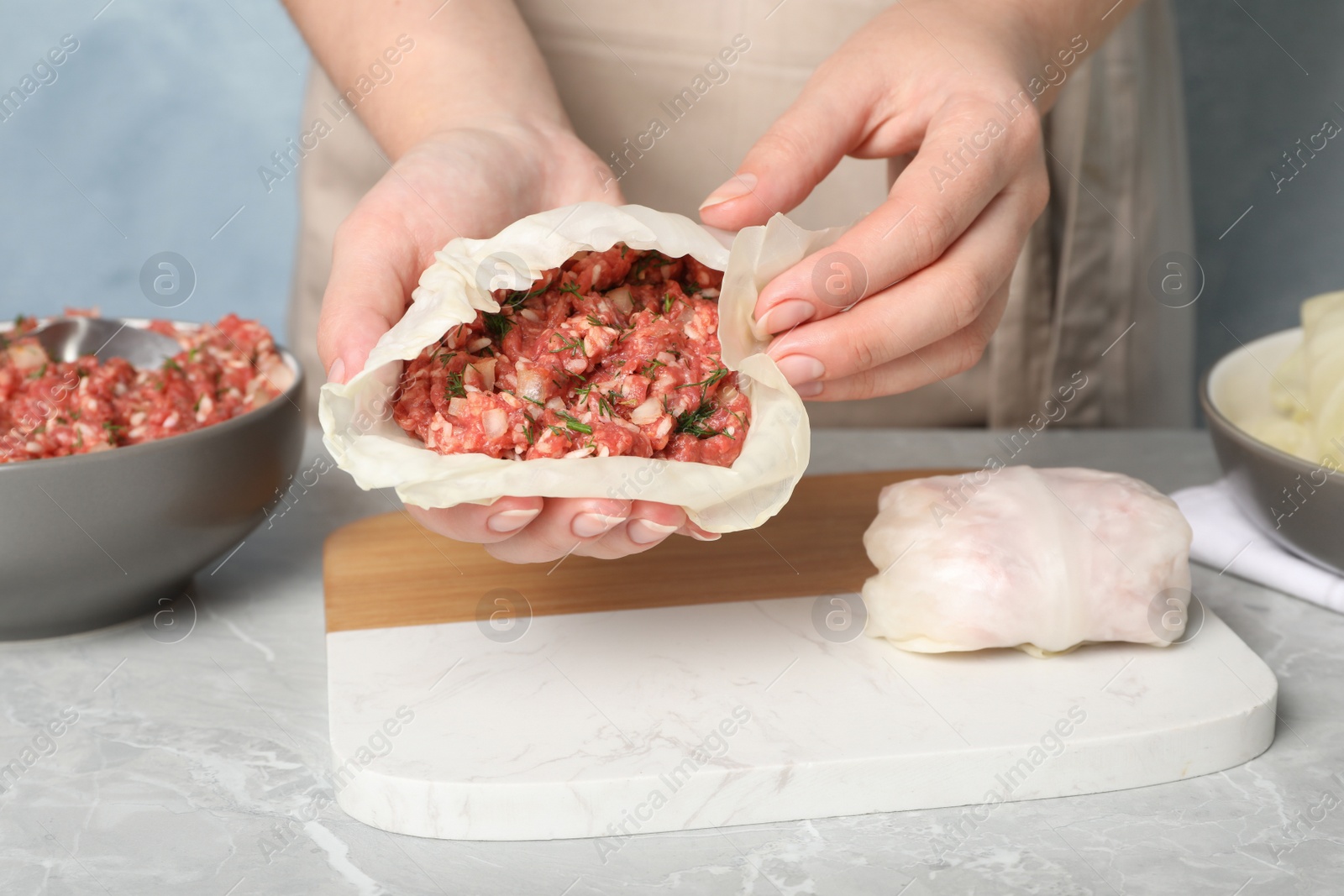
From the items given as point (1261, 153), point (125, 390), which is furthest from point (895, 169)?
point (1261, 153)

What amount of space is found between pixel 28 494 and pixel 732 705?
3.26 feet

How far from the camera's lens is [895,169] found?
225 cm

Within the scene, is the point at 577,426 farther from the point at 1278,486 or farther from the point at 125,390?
the point at 1278,486

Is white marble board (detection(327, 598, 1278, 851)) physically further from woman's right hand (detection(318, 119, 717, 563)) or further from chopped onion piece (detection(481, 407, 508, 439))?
chopped onion piece (detection(481, 407, 508, 439))

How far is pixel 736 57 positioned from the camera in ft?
8.19

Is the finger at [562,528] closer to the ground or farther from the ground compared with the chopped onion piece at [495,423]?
closer to the ground

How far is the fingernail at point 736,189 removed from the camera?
176cm

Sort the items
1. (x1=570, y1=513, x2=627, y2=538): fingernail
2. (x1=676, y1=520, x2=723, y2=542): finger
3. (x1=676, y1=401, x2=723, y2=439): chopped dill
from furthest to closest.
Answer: (x1=676, y1=401, x2=723, y2=439): chopped dill, (x1=676, y1=520, x2=723, y2=542): finger, (x1=570, y1=513, x2=627, y2=538): fingernail

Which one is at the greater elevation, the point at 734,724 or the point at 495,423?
the point at 495,423

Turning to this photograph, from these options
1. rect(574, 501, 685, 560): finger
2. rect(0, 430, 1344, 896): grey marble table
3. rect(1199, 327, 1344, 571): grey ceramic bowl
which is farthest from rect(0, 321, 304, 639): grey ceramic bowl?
rect(1199, 327, 1344, 571): grey ceramic bowl

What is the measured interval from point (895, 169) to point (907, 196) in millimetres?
584

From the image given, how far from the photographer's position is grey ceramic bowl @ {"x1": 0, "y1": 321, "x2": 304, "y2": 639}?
63.6 inches

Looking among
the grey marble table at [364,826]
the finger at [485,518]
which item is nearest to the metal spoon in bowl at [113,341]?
the grey marble table at [364,826]

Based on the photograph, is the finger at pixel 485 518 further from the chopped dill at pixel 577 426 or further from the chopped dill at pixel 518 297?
the chopped dill at pixel 518 297
